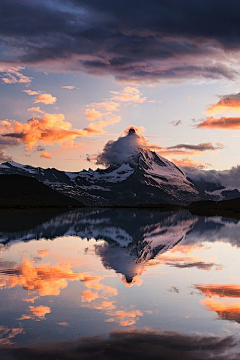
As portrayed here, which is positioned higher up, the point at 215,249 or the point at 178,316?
the point at 215,249

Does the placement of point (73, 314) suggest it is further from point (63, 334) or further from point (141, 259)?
point (141, 259)

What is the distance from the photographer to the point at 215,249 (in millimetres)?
53688

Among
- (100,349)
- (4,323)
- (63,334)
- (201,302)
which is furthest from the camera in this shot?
(201,302)

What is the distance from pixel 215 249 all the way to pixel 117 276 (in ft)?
82.0

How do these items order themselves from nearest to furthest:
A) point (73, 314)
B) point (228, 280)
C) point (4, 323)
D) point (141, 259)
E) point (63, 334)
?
point (63, 334)
point (4, 323)
point (73, 314)
point (228, 280)
point (141, 259)

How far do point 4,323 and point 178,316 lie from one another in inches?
314

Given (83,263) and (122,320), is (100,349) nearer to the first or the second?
(122,320)

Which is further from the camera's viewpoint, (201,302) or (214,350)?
(201,302)

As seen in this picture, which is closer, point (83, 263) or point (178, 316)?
point (178, 316)

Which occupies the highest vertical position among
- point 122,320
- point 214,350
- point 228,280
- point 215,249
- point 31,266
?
point 215,249

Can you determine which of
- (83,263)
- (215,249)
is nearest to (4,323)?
(83,263)

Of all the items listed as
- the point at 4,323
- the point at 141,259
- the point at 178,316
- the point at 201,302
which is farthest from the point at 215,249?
the point at 4,323

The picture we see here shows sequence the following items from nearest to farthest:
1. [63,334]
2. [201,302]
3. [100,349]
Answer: [100,349] → [63,334] → [201,302]

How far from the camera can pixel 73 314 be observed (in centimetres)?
2073
